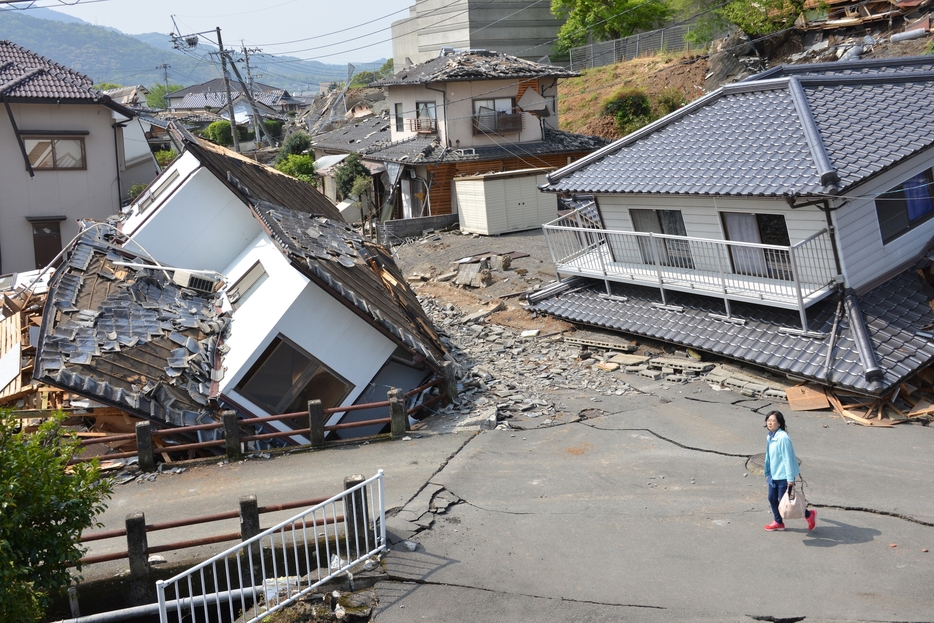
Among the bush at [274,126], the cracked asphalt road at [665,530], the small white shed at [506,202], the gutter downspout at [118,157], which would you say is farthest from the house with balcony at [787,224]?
the bush at [274,126]

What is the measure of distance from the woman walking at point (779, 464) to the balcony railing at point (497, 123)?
28051 mm

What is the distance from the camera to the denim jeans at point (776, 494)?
26.5 ft

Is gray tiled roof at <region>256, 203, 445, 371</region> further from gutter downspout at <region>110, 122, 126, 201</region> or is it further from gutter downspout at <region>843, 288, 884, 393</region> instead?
gutter downspout at <region>110, 122, 126, 201</region>

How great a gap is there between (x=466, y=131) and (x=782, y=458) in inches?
1119

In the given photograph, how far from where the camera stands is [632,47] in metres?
49.8

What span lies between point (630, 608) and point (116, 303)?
1191 cm

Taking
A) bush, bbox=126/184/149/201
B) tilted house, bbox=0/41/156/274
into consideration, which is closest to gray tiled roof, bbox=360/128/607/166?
bush, bbox=126/184/149/201

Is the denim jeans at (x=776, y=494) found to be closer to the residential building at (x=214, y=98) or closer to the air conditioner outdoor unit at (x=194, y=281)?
the air conditioner outdoor unit at (x=194, y=281)

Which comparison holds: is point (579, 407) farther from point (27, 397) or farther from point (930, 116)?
point (27, 397)

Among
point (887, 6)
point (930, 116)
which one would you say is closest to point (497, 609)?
point (930, 116)

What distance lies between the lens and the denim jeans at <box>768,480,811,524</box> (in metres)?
8.06

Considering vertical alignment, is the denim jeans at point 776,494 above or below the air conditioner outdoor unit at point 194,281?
below

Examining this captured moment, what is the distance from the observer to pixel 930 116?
12969mm

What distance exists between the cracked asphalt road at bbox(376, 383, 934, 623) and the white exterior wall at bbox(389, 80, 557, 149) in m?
24.4
